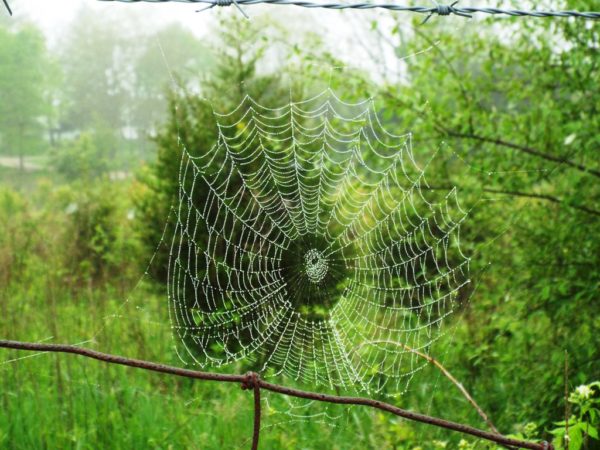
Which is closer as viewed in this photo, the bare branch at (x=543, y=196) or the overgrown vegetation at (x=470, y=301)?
the overgrown vegetation at (x=470, y=301)

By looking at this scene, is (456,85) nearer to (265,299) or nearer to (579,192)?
(579,192)


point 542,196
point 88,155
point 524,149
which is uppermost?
point 88,155

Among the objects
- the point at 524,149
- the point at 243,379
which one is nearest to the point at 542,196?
the point at 524,149

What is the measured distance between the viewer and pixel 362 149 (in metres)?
4.91

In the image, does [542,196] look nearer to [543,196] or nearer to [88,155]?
[543,196]

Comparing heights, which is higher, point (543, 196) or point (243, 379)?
point (543, 196)

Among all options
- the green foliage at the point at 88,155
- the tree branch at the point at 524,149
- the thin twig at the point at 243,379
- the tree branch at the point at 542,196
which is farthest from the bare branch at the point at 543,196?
the green foliage at the point at 88,155

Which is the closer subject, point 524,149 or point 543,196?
point 543,196

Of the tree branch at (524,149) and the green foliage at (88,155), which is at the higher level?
the green foliage at (88,155)

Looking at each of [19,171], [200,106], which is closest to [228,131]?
[200,106]

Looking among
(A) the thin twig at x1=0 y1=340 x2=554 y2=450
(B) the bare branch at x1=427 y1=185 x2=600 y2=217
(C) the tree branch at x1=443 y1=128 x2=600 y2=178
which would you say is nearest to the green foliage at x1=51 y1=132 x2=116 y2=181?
(C) the tree branch at x1=443 y1=128 x2=600 y2=178

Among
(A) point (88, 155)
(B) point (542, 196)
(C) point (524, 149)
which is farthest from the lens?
(A) point (88, 155)

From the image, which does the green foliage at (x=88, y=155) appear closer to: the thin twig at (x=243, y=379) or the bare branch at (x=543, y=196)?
the bare branch at (x=543, y=196)

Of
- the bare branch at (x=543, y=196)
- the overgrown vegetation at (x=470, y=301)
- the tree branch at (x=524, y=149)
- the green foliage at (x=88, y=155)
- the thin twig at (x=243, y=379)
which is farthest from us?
the green foliage at (x=88, y=155)
